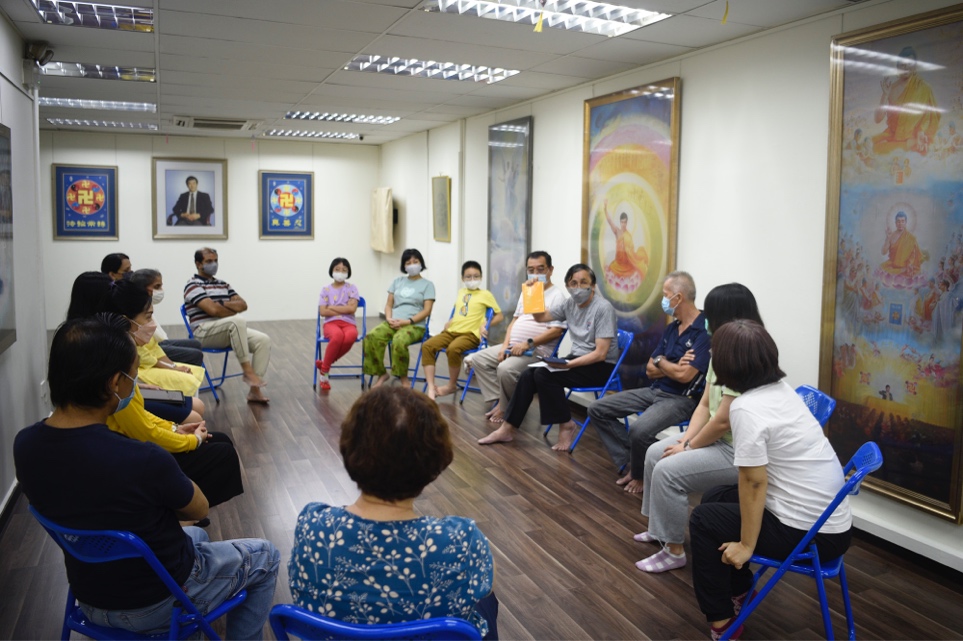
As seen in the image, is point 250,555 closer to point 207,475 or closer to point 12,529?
point 207,475

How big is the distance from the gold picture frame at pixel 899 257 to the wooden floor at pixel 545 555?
604 mm

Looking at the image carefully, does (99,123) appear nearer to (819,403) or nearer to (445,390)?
(445,390)

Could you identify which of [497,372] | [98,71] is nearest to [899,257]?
[497,372]

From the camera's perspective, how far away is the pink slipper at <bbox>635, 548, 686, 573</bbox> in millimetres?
3553

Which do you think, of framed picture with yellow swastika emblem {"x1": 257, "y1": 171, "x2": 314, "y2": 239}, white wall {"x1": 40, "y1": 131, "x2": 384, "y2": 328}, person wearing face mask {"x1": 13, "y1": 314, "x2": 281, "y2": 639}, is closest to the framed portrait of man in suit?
white wall {"x1": 40, "y1": 131, "x2": 384, "y2": 328}

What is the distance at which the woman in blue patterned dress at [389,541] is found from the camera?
165cm

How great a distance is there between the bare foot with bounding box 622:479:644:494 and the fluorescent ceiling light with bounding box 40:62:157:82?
519cm

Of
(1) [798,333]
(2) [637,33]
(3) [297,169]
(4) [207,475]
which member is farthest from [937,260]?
(3) [297,169]

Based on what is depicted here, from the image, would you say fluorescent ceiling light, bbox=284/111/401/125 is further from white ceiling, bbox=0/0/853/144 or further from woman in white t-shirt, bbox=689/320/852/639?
woman in white t-shirt, bbox=689/320/852/639

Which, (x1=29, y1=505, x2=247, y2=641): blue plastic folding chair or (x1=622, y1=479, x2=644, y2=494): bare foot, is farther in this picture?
(x1=622, y1=479, x2=644, y2=494): bare foot

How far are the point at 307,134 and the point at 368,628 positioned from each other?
1063 cm

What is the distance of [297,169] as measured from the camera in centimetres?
1228

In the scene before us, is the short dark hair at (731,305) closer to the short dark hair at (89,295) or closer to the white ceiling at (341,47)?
the white ceiling at (341,47)

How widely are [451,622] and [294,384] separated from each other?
20.5ft
